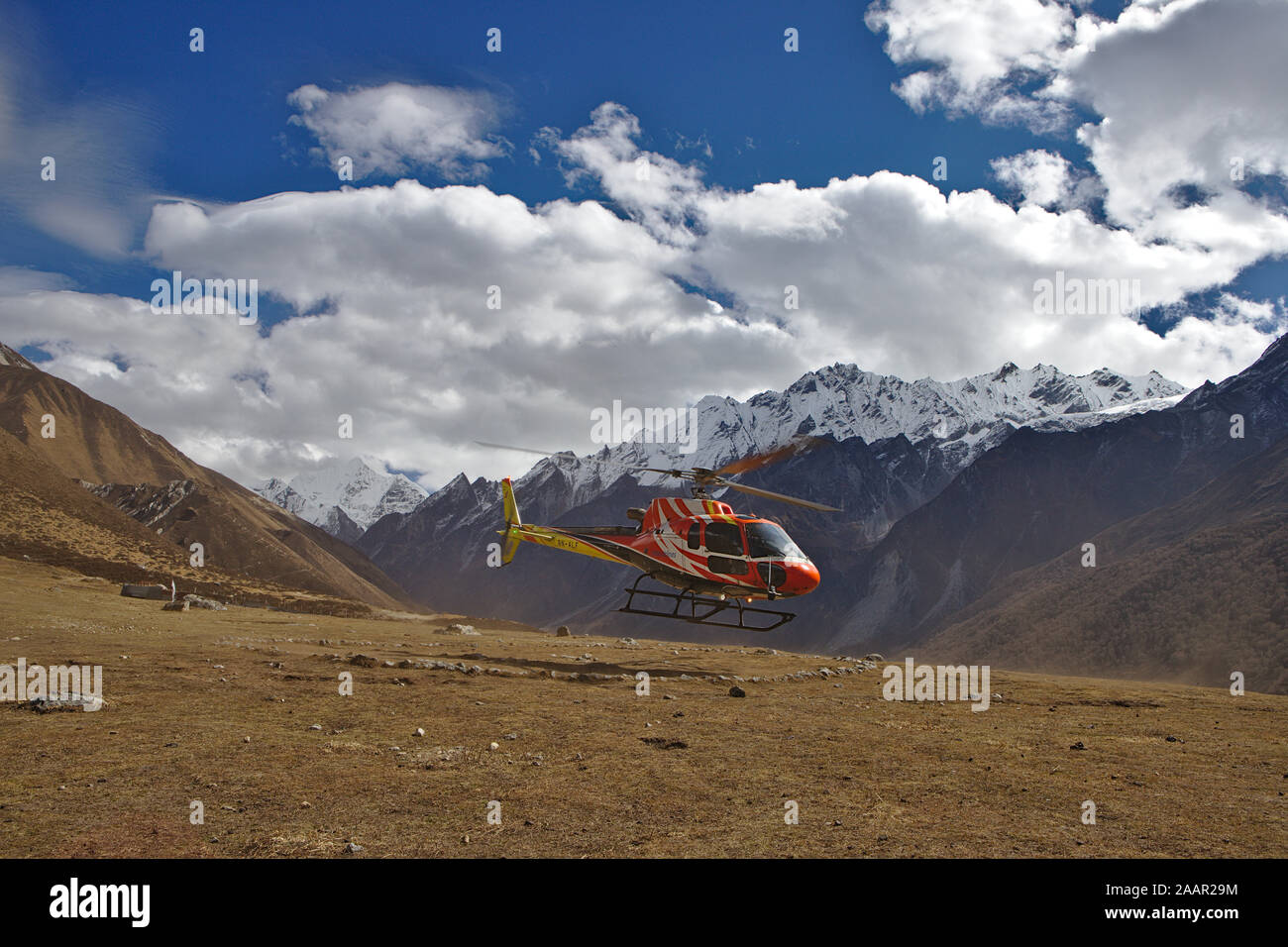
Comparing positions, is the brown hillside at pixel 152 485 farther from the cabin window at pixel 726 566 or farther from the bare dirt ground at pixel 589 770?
the bare dirt ground at pixel 589 770

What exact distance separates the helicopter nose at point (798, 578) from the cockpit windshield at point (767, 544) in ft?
1.37

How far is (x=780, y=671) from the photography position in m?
30.9

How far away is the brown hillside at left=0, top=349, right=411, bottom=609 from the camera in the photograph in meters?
143

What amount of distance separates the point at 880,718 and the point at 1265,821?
348 inches

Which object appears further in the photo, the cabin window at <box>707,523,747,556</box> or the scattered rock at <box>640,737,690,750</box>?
the cabin window at <box>707,523,747,556</box>

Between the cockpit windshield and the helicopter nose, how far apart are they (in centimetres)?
42

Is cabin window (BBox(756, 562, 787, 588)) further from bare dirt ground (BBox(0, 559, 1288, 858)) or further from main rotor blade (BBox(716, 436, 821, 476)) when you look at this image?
bare dirt ground (BBox(0, 559, 1288, 858))

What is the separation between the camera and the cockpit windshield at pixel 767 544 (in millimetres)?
27672

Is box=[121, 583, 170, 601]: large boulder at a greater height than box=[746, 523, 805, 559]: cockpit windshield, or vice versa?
box=[746, 523, 805, 559]: cockpit windshield

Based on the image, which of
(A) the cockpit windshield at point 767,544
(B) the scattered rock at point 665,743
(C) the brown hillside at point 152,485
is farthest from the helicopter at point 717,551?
(C) the brown hillside at point 152,485

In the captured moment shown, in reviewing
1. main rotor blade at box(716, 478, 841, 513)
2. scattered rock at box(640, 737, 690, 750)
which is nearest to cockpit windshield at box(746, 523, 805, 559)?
main rotor blade at box(716, 478, 841, 513)

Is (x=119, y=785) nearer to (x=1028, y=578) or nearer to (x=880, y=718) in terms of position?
(x=880, y=718)

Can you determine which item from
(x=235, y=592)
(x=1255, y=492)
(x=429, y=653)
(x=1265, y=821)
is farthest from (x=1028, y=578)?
(x=1265, y=821)

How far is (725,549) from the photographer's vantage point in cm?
2797
